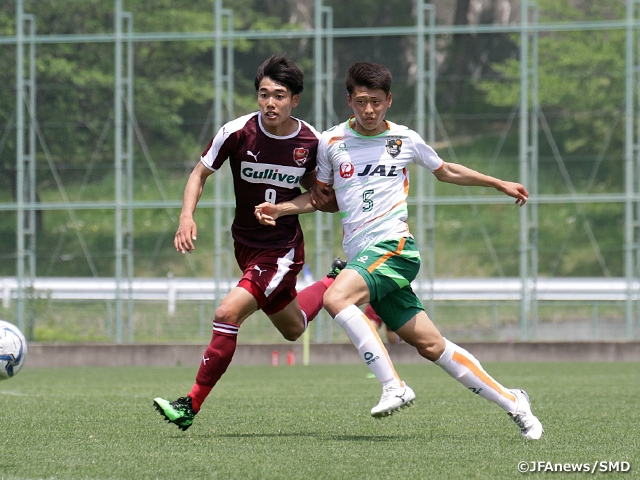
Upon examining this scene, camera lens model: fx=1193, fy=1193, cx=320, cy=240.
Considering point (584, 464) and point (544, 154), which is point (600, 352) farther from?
point (584, 464)

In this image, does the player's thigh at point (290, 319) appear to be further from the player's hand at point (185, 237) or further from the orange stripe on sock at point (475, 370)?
the orange stripe on sock at point (475, 370)

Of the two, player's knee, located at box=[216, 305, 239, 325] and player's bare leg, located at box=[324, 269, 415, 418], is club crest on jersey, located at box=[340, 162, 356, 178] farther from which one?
player's knee, located at box=[216, 305, 239, 325]

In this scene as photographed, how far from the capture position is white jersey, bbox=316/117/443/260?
671 cm

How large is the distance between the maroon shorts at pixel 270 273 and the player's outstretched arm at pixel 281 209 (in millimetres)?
292

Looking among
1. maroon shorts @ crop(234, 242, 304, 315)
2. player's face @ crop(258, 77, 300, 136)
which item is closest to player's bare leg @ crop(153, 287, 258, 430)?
maroon shorts @ crop(234, 242, 304, 315)

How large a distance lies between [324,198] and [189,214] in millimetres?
807

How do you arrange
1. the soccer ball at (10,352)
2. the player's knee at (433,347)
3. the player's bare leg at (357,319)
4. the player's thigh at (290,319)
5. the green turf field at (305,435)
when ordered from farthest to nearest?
the player's thigh at (290,319), the player's knee at (433,347), the player's bare leg at (357,319), the soccer ball at (10,352), the green turf field at (305,435)

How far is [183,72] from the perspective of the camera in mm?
24375

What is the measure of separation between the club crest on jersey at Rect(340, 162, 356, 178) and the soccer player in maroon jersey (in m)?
0.42

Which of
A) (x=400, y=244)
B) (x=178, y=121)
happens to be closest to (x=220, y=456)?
(x=400, y=244)

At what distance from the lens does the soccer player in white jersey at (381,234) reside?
21.4 ft

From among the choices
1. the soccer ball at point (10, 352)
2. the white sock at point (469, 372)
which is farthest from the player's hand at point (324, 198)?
the soccer ball at point (10, 352)

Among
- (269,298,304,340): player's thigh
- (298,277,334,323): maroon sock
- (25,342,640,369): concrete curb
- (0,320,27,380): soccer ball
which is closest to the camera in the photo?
(0,320,27,380): soccer ball

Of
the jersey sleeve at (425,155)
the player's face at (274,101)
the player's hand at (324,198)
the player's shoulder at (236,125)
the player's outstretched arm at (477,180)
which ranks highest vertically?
the player's face at (274,101)
